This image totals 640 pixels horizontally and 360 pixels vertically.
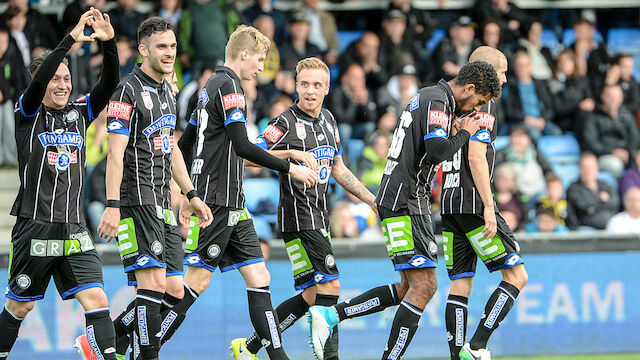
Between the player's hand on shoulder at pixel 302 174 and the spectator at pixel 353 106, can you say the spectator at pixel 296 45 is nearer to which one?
the spectator at pixel 353 106

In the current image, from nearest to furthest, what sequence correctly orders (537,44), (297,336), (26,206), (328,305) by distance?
1. (26,206)
2. (328,305)
3. (297,336)
4. (537,44)

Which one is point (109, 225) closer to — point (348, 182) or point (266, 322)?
Answer: point (266, 322)

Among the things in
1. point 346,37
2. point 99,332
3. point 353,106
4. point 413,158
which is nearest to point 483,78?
point 413,158

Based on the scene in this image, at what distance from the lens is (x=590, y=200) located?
13383 millimetres

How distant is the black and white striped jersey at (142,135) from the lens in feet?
24.3

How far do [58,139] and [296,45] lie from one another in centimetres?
831

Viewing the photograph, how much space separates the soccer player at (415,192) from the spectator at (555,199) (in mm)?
5455

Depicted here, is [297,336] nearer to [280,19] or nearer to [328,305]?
[328,305]

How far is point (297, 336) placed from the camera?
11.1m

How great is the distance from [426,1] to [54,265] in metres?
10.9

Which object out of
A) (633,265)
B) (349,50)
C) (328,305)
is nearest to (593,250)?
(633,265)

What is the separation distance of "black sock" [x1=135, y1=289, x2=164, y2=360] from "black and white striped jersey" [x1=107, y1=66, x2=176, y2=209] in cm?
73

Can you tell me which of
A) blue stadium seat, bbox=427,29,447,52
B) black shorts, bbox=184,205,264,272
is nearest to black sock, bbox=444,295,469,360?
black shorts, bbox=184,205,264,272

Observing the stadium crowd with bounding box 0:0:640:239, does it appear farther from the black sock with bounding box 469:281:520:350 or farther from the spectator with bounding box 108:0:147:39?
the black sock with bounding box 469:281:520:350
